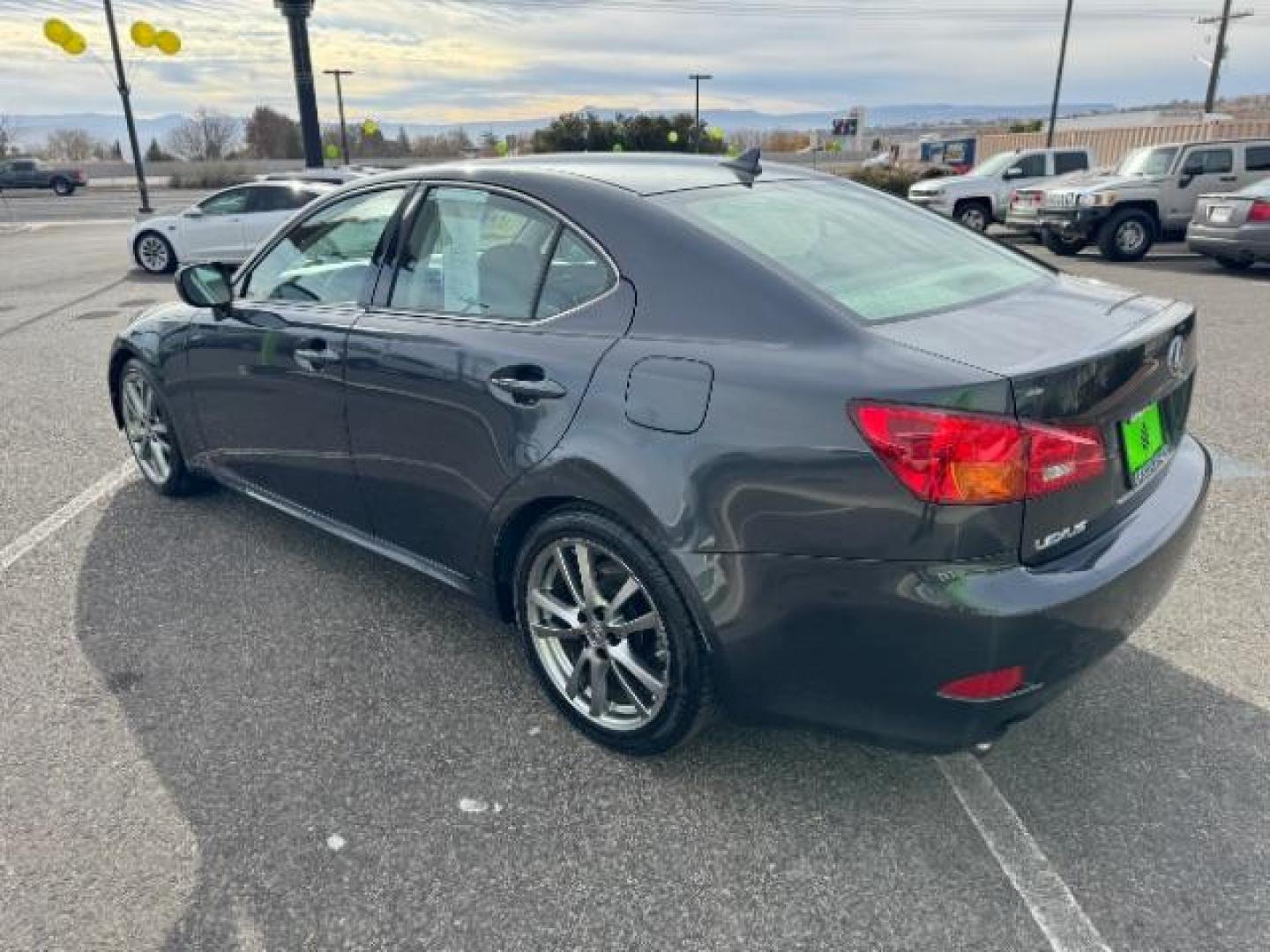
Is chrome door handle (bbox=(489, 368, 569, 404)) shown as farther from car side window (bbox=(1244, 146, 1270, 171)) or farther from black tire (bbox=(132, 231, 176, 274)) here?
car side window (bbox=(1244, 146, 1270, 171))

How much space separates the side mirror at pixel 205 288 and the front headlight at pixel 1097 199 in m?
14.0

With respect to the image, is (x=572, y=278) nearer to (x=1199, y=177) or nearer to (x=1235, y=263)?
(x=1235, y=263)

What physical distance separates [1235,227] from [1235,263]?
112cm

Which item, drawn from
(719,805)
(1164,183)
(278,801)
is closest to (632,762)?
(719,805)

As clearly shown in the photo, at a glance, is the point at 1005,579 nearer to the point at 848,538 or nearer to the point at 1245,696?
the point at 848,538

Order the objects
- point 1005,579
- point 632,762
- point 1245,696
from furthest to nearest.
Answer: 1. point 1245,696
2. point 632,762
3. point 1005,579

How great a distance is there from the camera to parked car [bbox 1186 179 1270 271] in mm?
11633

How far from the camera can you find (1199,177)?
14.7 metres

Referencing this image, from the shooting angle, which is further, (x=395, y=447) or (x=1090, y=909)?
(x=395, y=447)

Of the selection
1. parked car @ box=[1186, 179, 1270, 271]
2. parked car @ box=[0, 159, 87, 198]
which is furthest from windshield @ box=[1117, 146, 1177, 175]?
parked car @ box=[0, 159, 87, 198]

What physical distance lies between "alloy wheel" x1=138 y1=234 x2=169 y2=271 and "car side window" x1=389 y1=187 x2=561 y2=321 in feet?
44.1

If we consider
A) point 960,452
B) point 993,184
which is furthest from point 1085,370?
point 993,184

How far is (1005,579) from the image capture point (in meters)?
1.99

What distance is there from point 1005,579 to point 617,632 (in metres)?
1.03
